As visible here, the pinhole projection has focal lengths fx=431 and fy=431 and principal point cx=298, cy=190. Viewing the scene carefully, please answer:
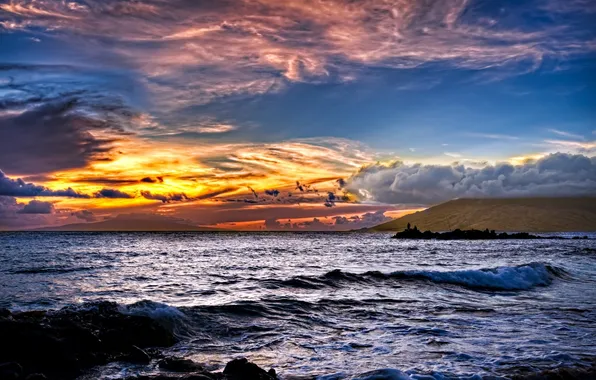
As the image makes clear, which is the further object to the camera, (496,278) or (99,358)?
(496,278)

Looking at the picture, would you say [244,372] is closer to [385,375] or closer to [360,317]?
[385,375]

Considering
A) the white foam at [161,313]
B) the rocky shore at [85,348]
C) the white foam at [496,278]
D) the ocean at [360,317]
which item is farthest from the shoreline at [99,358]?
the white foam at [496,278]

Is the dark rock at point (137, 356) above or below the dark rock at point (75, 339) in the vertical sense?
below

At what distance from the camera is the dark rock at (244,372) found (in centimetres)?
769

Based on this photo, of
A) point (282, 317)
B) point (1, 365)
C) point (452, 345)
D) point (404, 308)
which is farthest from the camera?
point (404, 308)

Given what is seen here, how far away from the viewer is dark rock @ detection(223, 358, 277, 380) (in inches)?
303

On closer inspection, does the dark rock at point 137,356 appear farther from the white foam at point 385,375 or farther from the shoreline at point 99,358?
the white foam at point 385,375

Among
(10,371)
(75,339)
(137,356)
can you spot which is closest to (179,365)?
(137,356)

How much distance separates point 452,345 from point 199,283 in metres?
15.5

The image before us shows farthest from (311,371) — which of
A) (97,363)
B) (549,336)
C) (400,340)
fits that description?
(549,336)

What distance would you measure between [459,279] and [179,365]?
1988 cm

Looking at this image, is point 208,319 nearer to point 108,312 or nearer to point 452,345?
point 108,312

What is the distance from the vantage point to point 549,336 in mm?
11789

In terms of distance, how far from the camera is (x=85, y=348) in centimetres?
941
